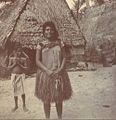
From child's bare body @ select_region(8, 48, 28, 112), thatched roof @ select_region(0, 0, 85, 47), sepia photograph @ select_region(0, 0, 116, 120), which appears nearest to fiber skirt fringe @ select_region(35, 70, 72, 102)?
sepia photograph @ select_region(0, 0, 116, 120)

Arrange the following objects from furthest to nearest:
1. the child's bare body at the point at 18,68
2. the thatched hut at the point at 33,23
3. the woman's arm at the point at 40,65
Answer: the thatched hut at the point at 33,23 → the child's bare body at the point at 18,68 → the woman's arm at the point at 40,65

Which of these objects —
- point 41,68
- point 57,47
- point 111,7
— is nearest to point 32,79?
point 41,68

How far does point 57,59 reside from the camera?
4168 mm

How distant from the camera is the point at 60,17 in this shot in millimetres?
4488

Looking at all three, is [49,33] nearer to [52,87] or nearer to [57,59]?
[57,59]

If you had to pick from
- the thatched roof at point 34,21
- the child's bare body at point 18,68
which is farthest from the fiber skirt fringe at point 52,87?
the thatched roof at point 34,21

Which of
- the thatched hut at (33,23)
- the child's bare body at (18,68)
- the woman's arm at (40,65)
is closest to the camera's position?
the woman's arm at (40,65)

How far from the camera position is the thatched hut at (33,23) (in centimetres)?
438

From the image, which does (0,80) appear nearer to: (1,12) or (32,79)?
(32,79)

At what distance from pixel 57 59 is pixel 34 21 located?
1.96ft

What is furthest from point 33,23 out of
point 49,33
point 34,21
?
point 49,33

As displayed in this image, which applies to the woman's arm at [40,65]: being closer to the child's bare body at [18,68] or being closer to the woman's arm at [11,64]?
the child's bare body at [18,68]

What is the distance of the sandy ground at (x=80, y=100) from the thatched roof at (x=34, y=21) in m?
0.48

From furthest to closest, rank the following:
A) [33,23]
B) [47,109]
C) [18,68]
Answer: [33,23] < [18,68] < [47,109]
